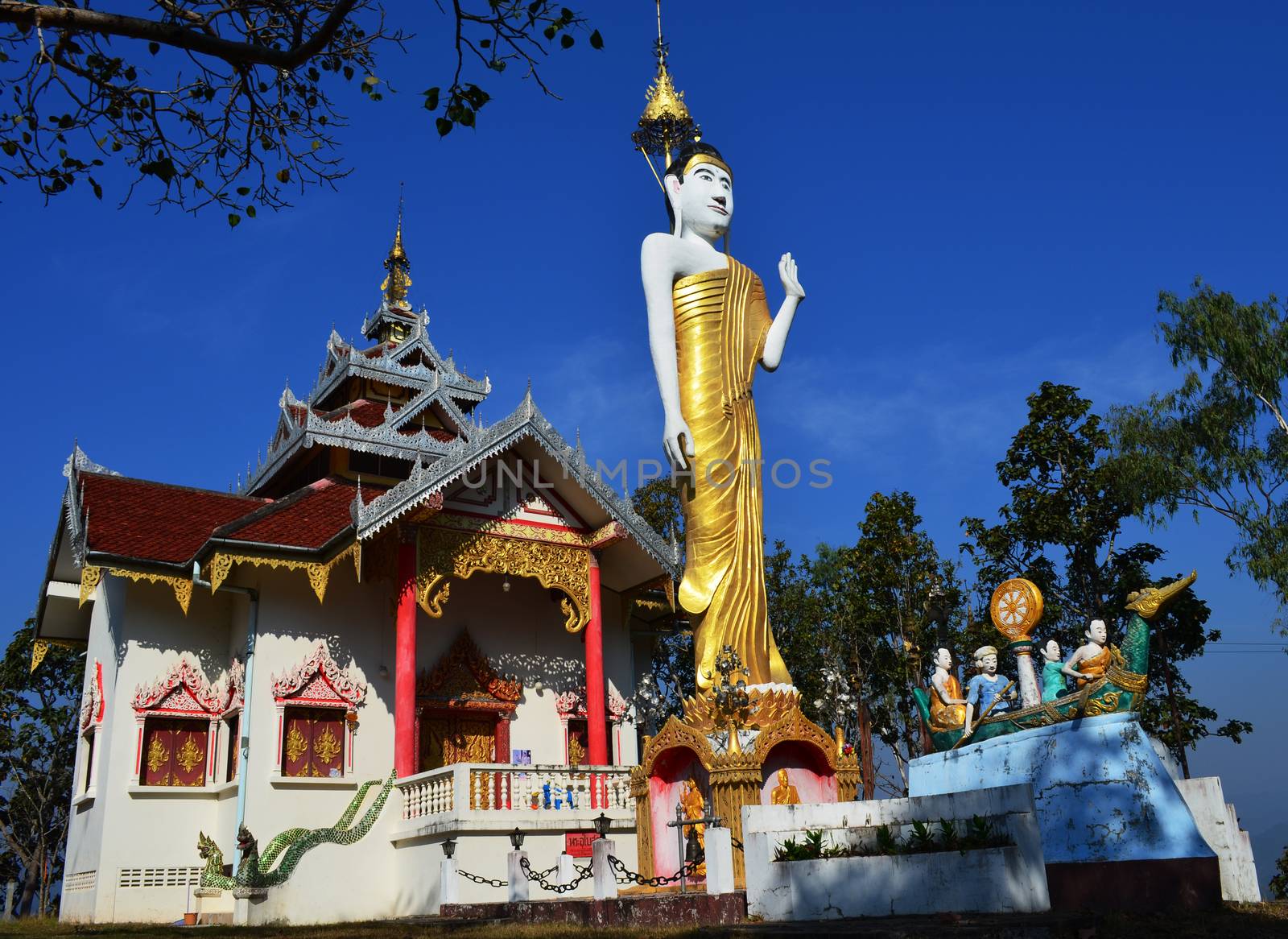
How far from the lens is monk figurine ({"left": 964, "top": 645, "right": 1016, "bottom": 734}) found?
30.8ft

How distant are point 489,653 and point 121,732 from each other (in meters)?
5.07

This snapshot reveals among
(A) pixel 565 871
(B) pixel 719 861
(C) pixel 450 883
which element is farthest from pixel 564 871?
(B) pixel 719 861

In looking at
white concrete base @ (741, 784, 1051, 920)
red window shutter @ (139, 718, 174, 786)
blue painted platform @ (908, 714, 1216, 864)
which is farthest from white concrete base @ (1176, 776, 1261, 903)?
red window shutter @ (139, 718, 174, 786)

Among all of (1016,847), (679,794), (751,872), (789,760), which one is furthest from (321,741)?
(1016,847)

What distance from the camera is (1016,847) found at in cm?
727

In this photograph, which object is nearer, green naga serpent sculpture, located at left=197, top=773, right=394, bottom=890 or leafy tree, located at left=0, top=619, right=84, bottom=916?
green naga serpent sculpture, located at left=197, top=773, right=394, bottom=890

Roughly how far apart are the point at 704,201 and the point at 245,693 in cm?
860

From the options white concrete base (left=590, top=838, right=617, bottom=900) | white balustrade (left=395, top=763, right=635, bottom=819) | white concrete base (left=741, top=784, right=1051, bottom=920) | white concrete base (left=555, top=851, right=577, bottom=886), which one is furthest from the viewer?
white balustrade (left=395, top=763, right=635, bottom=819)

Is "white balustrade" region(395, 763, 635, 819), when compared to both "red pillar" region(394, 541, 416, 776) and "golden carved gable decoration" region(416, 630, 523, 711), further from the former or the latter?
"golden carved gable decoration" region(416, 630, 523, 711)

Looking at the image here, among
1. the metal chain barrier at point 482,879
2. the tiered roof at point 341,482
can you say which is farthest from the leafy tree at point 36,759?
the metal chain barrier at point 482,879

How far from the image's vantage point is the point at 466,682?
1639cm

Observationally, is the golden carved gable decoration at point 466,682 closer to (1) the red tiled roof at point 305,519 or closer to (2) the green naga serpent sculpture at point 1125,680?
(1) the red tiled roof at point 305,519

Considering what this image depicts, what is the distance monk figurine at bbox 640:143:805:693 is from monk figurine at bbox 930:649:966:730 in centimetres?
226

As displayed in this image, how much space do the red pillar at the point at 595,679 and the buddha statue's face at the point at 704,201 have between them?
18.0 ft
